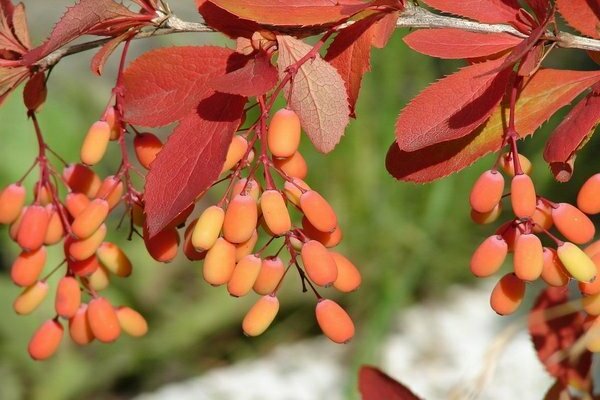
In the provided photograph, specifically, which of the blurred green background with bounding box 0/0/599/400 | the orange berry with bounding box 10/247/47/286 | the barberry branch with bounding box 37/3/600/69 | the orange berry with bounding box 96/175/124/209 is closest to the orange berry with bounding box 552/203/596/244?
the barberry branch with bounding box 37/3/600/69

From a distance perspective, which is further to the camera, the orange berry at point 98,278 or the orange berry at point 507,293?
the orange berry at point 98,278

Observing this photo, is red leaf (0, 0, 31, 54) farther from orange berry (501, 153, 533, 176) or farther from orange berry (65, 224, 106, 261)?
orange berry (501, 153, 533, 176)

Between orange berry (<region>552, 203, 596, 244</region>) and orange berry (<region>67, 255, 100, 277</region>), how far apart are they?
1.25 feet

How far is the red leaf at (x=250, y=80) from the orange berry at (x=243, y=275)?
12 cm

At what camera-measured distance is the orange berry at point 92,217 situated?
2.25 feet

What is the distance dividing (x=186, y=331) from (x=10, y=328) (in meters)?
0.44

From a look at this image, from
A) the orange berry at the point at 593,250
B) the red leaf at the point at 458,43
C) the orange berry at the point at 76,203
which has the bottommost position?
the orange berry at the point at 76,203

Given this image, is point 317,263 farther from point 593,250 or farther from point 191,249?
point 593,250

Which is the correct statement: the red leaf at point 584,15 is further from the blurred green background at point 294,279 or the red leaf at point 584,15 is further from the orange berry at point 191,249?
the blurred green background at point 294,279

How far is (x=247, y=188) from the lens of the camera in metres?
0.62

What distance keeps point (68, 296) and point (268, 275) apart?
223 millimetres

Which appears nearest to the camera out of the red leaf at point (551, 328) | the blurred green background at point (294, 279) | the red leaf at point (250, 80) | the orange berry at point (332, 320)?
the red leaf at point (250, 80)

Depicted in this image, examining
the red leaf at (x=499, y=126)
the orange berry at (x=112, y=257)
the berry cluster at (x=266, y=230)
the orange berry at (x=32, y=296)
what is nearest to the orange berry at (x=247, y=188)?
the berry cluster at (x=266, y=230)

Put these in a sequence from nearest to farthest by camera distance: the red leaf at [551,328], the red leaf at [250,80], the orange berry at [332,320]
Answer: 1. the red leaf at [250,80]
2. the orange berry at [332,320]
3. the red leaf at [551,328]
